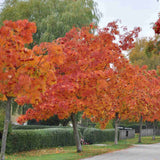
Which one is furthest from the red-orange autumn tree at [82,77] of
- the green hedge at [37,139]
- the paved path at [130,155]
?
the paved path at [130,155]

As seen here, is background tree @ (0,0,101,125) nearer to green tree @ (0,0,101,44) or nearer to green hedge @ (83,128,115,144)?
green tree @ (0,0,101,44)

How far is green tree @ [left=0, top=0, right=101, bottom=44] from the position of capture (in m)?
23.8

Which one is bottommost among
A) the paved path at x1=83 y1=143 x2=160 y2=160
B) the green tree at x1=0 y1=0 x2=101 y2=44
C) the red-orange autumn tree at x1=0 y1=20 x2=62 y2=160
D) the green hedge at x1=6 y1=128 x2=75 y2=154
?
the paved path at x1=83 y1=143 x2=160 y2=160

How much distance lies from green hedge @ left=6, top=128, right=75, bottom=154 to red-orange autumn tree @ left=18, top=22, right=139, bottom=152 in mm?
1063

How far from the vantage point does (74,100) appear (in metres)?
13.4

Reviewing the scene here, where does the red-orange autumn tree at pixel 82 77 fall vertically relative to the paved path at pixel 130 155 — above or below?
above

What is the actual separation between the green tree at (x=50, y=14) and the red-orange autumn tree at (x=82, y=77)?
7795 millimetres

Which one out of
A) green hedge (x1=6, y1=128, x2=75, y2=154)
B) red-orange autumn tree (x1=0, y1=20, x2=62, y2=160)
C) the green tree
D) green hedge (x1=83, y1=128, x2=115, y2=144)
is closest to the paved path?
green hedge (x1=6, y1=128, x2=75, y2=154)

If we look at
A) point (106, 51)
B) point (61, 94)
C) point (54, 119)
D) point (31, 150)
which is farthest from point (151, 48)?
point (54, 119)

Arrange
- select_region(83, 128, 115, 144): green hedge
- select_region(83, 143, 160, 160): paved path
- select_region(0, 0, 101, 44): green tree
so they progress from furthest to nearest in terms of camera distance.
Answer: select_region(0, 0, 101, 44): green tree < select_region(83, 128, 115, 144): green hedge < select_region(83, 143, 160, 160): paved path

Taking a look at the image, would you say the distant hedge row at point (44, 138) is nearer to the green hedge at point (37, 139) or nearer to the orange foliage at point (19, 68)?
the green hedge at point (37, 139)

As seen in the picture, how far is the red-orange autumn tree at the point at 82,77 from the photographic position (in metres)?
13.1

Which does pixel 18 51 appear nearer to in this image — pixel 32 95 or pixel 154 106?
pixel 32 95

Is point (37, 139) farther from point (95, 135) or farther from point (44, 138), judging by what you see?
point (95, 135)
